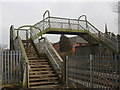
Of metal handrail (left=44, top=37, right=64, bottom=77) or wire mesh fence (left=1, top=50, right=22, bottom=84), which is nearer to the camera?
wire mesh fence (left=1, top=50, right=22, bottom=84)

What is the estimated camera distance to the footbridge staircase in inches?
317

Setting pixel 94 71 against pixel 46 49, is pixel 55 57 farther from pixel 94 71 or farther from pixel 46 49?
pixel 94 71

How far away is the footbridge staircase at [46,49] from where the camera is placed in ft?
26.5

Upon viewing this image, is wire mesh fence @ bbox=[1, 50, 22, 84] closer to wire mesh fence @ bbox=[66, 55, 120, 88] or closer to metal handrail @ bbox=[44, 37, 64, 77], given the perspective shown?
metal handrail @ bbox=[44, 37, 64, 77]

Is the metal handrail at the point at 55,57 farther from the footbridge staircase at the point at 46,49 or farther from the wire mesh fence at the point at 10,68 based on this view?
the wire mesh fence at the point at 10,68

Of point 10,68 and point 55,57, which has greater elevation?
point 55,57

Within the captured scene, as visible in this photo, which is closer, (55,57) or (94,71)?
(94,71)

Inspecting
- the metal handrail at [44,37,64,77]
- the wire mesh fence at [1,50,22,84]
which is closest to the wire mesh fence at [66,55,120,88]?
the metal handrail at [44,37,64,77]

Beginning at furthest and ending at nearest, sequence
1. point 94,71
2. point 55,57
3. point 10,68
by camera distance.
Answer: point 55,57, point 10,68, point 94,71

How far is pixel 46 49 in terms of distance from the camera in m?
10.4

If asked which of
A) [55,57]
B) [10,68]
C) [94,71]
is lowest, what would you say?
[10,68]

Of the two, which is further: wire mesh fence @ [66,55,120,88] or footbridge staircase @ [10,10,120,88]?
footbridge staircase @ [10,10,120,88]

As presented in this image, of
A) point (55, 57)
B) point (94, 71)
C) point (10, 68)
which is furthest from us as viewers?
point (55, 57)

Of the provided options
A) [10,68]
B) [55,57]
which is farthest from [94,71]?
[10,68]
